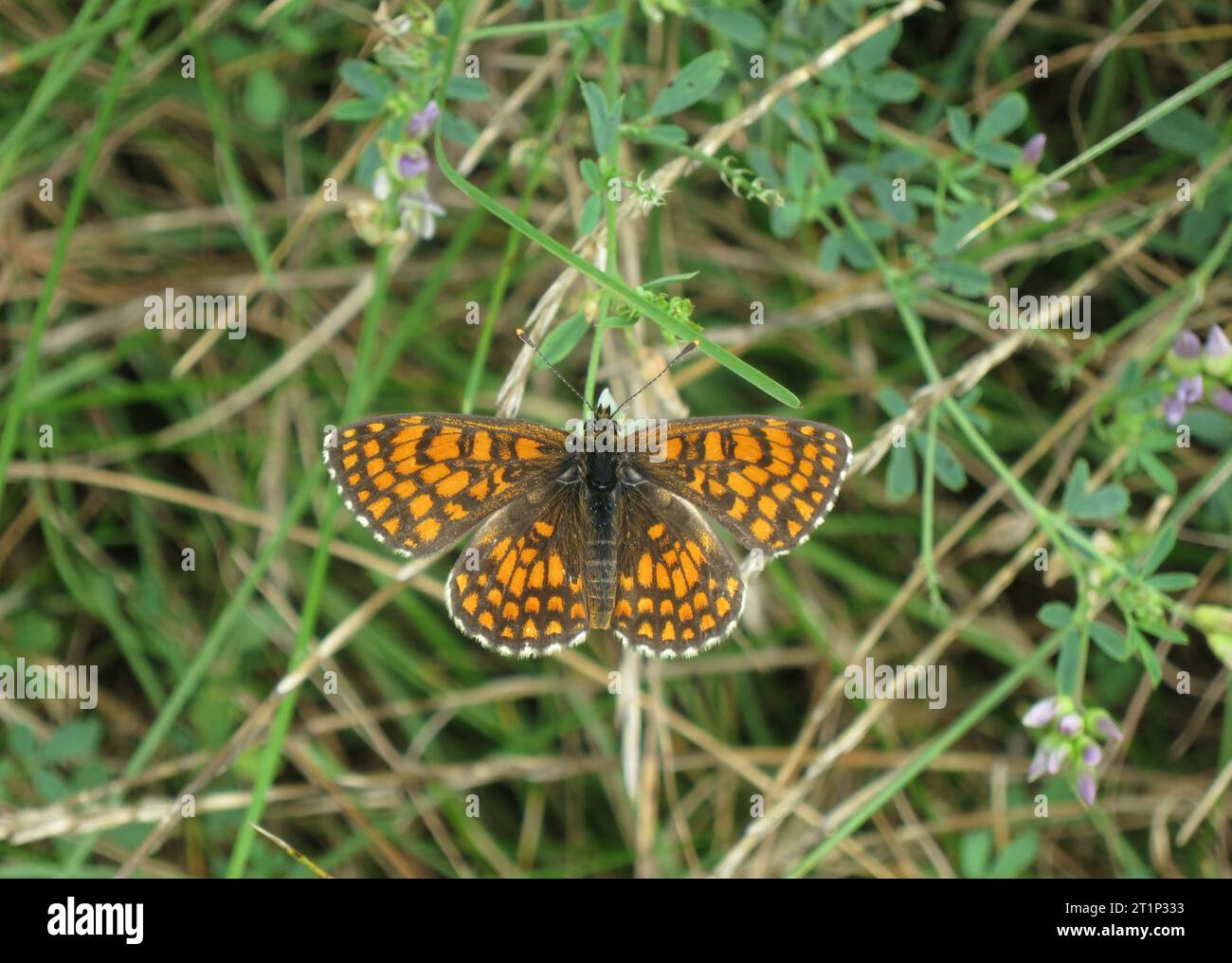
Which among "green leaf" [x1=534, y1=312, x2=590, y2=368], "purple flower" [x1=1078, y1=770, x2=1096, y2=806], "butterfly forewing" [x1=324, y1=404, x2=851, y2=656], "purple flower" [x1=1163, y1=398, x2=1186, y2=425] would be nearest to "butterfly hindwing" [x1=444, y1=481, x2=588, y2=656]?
"butterfly forewing" [x1=324, y1=404, x2=851, y2=656]

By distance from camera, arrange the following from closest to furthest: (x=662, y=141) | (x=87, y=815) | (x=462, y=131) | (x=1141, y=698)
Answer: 1. (x=662, y=141)
2. (x=462, y=131)
3. (x=87, y=815)
4. (x=1141, y=698)

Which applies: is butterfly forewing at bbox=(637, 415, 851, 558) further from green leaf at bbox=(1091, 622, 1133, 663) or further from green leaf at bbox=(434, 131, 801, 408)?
green leaf at bbox=(1091, 622, 1133, 663)

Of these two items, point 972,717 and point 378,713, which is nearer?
point 972,717

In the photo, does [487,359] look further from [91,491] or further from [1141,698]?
[1141,698]

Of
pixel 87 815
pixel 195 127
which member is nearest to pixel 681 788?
pixel 87 815

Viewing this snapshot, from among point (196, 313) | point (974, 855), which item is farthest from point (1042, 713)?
point (196, 313)

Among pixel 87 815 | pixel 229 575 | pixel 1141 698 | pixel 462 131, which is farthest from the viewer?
pixel 229 575

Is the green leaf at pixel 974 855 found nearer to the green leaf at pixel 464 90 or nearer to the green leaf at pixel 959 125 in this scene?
the green leaf at pixel 959 125

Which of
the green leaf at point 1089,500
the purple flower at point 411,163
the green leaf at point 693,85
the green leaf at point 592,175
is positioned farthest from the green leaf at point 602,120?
the green leaf at point 1089,500
